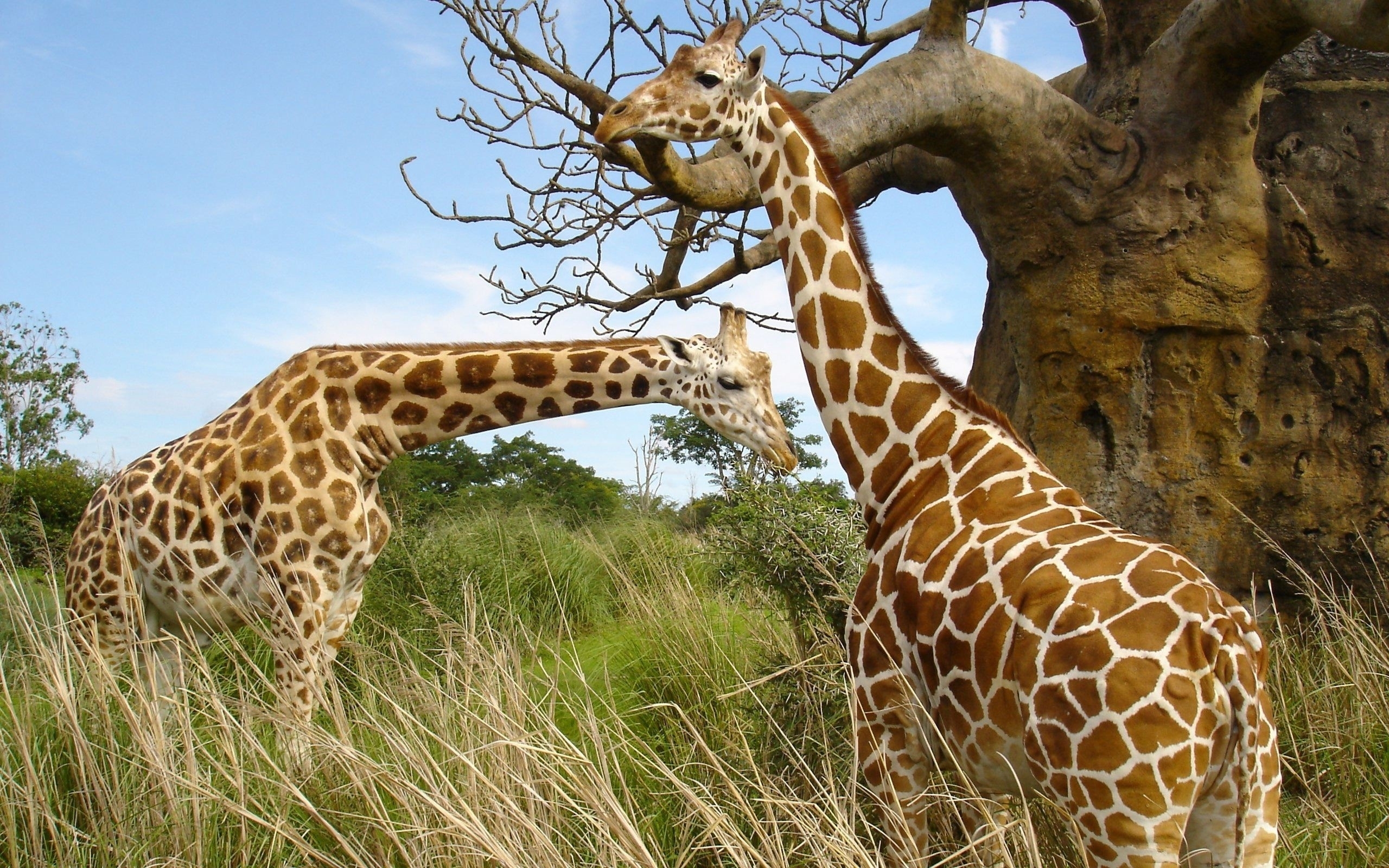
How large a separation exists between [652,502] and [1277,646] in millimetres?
7594

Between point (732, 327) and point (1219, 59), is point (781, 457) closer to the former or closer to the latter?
point (732, 327)

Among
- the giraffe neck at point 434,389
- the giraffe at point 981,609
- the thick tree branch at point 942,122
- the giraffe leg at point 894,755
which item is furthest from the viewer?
the thick tree branch at point 942,122

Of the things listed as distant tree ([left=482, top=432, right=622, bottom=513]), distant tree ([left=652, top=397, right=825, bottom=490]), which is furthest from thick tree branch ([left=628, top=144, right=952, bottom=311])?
distant tree ([left=482, top=432, right=622, bottom=513])

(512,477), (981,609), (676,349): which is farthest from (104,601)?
(512,477)

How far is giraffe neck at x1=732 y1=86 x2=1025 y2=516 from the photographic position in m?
3.36

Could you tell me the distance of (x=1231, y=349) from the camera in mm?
5746

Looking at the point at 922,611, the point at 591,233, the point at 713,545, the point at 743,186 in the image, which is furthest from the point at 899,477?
the point at 591,233

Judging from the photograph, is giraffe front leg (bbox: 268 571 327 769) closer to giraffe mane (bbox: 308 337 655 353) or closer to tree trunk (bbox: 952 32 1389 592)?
giraffe mane (bbox: 308 337 655 353)

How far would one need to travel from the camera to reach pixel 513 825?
9.62 ft

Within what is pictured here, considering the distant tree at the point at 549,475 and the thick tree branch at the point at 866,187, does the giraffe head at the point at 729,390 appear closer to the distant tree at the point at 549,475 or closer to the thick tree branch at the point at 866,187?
the thick tree branch at the point at 866,187

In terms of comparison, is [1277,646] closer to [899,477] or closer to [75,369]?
[899,477]

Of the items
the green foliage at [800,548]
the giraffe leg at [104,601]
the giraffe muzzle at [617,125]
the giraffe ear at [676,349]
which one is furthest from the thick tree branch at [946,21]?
the giraffe leg at [104,601]

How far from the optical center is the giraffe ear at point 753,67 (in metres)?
3.68

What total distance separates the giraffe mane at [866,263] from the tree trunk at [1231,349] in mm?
2646
